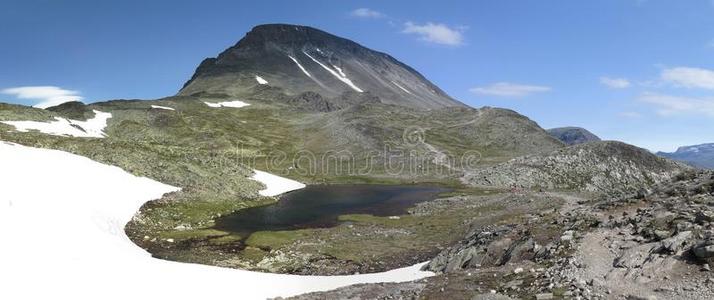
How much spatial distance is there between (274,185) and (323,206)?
80.0 ft

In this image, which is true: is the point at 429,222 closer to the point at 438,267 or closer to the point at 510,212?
the point at 510,212

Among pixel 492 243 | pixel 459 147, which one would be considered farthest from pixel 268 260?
pixel 459 147

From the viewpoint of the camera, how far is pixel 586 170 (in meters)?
122

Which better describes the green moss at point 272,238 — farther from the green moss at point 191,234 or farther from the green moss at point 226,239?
the green moss at point 191,234

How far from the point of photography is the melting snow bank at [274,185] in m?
101

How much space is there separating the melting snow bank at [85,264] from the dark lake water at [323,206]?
17162 millimetres

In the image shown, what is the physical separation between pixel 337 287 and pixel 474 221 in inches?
1228

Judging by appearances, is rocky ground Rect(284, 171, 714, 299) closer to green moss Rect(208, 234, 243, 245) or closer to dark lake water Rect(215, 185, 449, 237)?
green moss Rect(208, 234, 243, 245)

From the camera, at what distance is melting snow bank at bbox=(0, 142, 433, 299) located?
109ft

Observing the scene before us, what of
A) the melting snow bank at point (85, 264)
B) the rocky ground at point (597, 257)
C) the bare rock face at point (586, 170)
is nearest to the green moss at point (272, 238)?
the melting snow bank at point (85, 264)

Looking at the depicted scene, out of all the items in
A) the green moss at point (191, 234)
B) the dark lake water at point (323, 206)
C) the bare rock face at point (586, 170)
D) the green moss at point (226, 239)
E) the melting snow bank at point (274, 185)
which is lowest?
the green moss at point (226, 239)

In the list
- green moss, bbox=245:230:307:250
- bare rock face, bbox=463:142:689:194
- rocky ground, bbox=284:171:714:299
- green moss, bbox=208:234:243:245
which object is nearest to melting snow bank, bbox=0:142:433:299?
rocky ground, bbox=284:171:714:299

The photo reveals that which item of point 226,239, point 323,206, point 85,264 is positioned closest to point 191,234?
point 226,239

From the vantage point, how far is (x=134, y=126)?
564 feet
